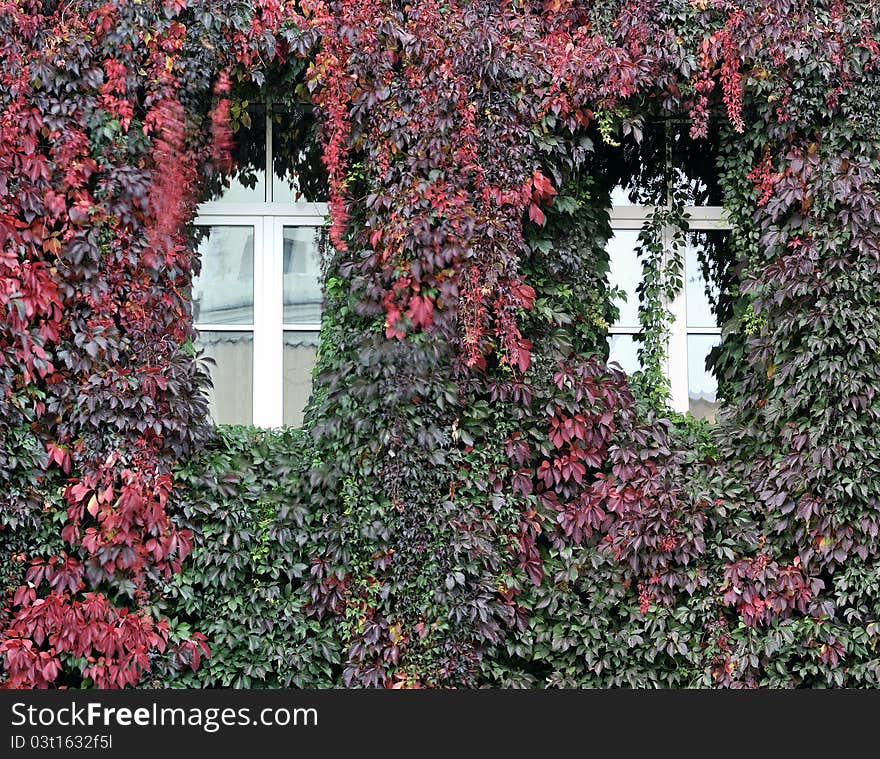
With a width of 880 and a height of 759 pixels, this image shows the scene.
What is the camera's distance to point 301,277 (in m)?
5.65

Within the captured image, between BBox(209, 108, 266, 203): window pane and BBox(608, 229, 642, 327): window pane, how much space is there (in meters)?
2.10

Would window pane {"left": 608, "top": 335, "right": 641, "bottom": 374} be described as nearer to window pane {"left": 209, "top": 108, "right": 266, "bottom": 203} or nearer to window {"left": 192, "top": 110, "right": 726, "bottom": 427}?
window {"left": 192, "top": 110, "right": 726, "bottom": 427}

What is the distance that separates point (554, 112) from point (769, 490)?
2.35 m

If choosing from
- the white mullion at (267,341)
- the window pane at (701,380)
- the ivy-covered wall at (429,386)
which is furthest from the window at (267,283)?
the ivy-covered wall at (429,386)

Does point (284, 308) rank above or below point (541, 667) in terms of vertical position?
above

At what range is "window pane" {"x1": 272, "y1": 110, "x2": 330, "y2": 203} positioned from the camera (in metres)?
5.63

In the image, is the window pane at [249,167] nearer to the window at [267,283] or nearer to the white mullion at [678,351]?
the window at [267,283]

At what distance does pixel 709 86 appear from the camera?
5.32 meters

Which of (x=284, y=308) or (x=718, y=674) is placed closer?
(x=718, y=674)

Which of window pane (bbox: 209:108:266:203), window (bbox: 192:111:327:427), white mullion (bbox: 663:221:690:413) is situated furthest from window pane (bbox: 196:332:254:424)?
white mullion (bbox: 663:221:690:413)

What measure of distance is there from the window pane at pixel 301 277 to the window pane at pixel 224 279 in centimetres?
21

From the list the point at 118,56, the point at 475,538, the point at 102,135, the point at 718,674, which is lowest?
the point at 718,674

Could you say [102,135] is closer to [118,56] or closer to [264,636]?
[118,56]

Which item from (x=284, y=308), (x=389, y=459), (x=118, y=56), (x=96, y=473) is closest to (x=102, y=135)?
(x=118, y=56)
